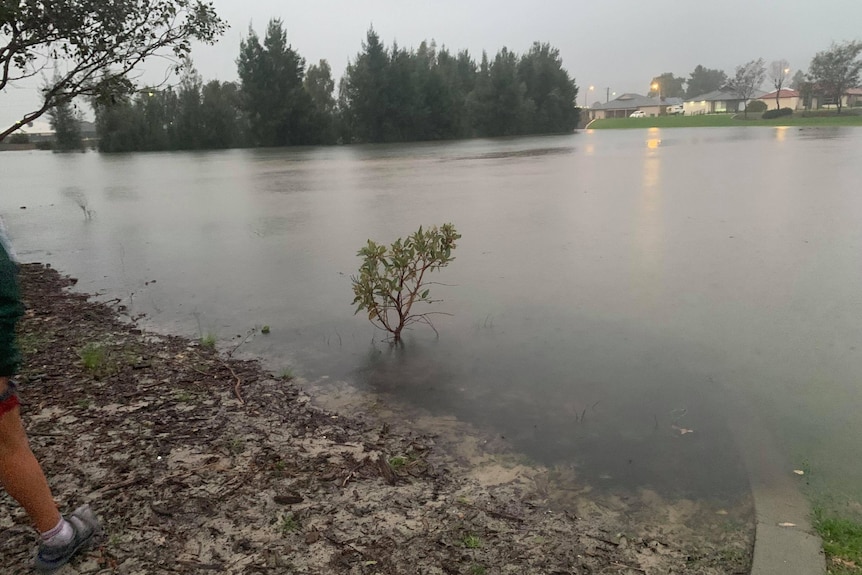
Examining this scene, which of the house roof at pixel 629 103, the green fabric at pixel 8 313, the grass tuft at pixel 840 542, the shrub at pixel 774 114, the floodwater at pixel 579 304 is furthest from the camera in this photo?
the house roof at pixel 629 103

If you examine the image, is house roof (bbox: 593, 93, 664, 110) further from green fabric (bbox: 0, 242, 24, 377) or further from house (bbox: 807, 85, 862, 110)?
green fabric (bbox: 0, 242, 24, 377)

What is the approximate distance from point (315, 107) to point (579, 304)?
48.9m

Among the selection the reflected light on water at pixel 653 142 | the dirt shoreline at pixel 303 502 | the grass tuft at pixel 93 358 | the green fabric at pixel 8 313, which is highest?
the reflected light on water at pixel 653 142

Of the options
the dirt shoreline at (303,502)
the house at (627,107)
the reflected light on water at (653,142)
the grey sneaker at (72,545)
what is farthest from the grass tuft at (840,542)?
the house at (627,107)

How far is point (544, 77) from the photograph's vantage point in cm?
6012

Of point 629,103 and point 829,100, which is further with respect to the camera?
point 629,103

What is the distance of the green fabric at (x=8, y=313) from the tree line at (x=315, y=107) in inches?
1988

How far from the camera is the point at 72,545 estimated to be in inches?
93.0

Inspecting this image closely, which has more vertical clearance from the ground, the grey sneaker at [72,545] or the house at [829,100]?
the house at [829,100]

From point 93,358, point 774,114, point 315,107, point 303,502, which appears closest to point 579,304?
point 303,502

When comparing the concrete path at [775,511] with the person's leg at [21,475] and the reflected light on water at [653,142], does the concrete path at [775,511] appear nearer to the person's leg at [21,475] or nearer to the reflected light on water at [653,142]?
the person's leg at [21,475]


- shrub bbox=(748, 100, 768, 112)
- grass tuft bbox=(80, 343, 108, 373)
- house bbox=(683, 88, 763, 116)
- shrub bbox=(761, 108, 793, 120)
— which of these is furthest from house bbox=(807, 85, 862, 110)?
grass tuft bbox=(80, 343, 108, 373)

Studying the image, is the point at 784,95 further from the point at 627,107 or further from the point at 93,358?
the point at 93,358

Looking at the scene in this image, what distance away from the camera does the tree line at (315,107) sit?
49.7 metres
